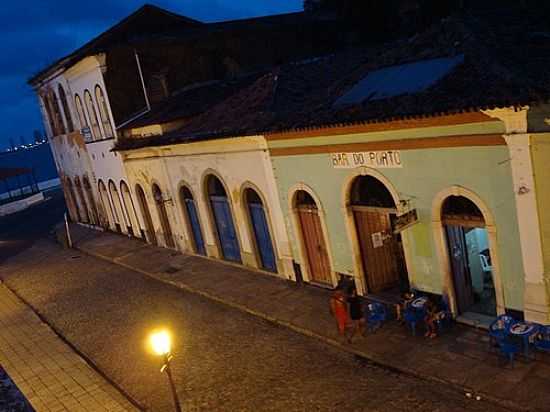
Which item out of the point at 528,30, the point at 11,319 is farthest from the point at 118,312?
the point at 528,30

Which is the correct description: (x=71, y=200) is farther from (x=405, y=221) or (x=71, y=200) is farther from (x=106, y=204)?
(x=405, y=221)

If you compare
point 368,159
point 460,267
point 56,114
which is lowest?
point 460,267

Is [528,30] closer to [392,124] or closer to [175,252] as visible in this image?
[392,124]

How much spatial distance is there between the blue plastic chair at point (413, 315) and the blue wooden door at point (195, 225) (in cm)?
1001

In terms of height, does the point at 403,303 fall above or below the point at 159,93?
below

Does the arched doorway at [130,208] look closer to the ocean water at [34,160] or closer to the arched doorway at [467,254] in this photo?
the arched doorway at [467,254]

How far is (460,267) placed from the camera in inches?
417

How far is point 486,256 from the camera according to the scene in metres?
11.6

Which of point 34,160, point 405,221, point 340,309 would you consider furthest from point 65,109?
point 34,160

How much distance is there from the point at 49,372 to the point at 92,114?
1505 centimetres

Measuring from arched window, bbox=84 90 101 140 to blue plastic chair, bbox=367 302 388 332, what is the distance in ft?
57.9

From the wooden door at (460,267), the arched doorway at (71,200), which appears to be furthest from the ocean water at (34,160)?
the wooden door at (460,267)

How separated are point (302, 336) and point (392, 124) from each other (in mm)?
4964

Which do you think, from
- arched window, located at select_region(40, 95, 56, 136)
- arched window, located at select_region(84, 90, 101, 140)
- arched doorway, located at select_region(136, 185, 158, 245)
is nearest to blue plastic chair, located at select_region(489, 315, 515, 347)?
arched doorway, located at select_region(136, 185, 158, 245)
